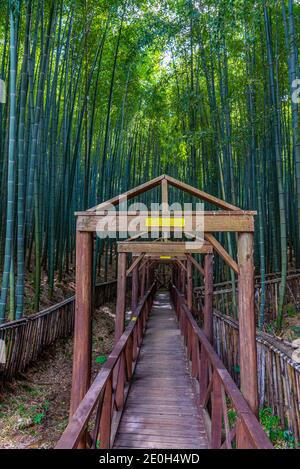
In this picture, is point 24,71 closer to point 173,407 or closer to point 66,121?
point 66,121

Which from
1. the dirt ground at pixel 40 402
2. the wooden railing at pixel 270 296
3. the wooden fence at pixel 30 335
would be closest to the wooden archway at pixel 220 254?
the dirt ground at pixel 40 402

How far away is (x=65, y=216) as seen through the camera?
7059mm

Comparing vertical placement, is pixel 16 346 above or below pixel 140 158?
below

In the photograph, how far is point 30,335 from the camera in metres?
4.15

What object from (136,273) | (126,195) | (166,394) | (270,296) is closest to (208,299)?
(166,394)

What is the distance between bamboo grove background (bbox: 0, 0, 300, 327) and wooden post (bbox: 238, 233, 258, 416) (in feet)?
7.44

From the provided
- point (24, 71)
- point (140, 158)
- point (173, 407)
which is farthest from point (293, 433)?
point (140, 158)

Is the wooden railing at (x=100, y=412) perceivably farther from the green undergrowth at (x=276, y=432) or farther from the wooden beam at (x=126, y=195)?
the green undergrowth at (x=276, y=432)

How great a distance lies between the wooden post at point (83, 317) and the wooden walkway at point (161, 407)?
26.5 inches

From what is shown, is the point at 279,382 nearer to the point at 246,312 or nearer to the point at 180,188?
the point at 246,312

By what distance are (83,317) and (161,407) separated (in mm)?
1560

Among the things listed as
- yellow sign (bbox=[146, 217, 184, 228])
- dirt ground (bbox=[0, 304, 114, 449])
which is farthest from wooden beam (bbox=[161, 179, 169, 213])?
dirt ground (bbox=[0, 304, 114, 449])

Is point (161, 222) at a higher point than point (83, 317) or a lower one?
higher
